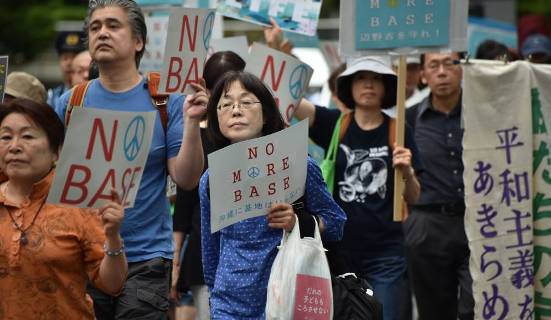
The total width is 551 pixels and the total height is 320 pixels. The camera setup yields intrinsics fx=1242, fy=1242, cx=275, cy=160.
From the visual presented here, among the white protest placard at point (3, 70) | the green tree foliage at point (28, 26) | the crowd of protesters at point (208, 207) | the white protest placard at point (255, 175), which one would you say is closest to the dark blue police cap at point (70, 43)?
the crowd of protesters at point (208, 207)

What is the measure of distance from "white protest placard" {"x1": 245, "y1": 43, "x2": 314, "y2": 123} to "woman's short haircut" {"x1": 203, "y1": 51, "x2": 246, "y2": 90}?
68 cm

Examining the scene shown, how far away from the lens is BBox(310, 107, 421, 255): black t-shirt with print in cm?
736

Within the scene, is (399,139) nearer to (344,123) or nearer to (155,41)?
(344,123)

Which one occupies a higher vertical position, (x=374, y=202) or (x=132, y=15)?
(x=132, y=15)

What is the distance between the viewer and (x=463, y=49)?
24.0ft

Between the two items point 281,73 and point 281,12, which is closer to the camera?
point 281,73

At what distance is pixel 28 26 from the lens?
3133cm

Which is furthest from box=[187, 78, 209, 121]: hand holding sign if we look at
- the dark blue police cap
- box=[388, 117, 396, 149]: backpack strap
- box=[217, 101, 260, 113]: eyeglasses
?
the dark blue police cap

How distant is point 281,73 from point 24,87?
1601 mm

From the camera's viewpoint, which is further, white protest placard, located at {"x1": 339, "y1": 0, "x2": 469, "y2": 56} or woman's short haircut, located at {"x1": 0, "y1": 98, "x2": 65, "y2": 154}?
white protest placard, located at {"x1": 339, "y1": 0, "x2": 469, "y2": 56}

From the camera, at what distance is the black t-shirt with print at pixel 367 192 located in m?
7.36

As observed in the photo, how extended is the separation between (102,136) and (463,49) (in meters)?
3.04

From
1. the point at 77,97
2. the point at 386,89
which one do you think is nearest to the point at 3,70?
the point at 77,97

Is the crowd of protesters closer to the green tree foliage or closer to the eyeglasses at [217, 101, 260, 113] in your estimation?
the eyeglasses at [217, 101, 260, 113]
